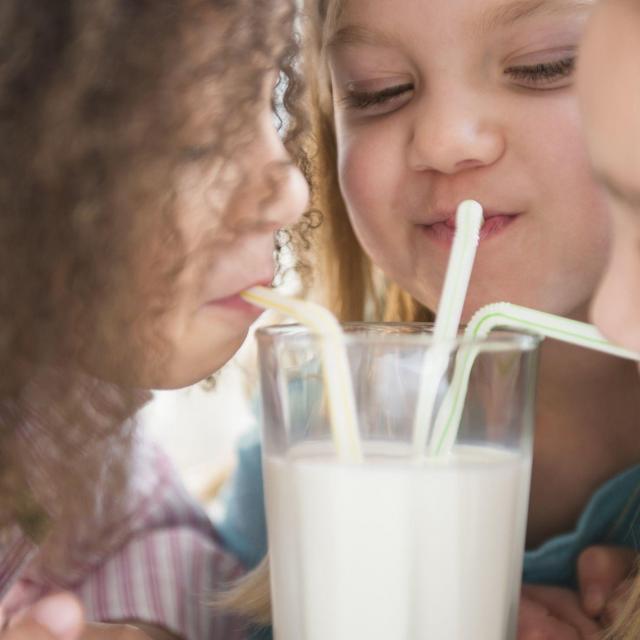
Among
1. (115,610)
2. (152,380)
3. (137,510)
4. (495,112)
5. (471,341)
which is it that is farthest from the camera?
(137,510)

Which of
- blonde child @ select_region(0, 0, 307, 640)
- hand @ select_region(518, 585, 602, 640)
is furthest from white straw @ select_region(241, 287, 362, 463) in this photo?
hand @ select_region(518, 585, 602, 640)

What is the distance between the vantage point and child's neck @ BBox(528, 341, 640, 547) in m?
1.19

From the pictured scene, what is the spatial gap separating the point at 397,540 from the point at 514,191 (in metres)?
0.42

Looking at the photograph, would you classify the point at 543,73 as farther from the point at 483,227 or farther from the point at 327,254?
the point at 327,254

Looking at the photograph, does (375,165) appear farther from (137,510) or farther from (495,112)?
(137,510)

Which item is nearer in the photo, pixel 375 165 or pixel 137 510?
pixel 375 165

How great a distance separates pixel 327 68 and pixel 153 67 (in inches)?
15.7

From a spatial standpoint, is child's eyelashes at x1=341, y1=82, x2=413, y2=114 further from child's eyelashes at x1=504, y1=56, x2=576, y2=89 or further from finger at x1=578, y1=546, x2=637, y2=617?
finger at x1=578, y1=546, x2=637, y2=617

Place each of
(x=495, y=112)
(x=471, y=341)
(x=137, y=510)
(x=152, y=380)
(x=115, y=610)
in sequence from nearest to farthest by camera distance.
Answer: (x=471, y=341), (x=152, y=380), (x=495, y=112), (x=115, y=610), (x=137, y=510)

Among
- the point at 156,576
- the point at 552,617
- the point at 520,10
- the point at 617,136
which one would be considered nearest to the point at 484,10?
the point at 520,10

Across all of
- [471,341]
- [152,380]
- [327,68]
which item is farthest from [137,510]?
[471,341]

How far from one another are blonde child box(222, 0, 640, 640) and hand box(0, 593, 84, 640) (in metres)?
0.33

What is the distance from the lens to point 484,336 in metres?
0.77

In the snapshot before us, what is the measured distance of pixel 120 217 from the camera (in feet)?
2.63
